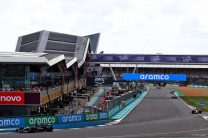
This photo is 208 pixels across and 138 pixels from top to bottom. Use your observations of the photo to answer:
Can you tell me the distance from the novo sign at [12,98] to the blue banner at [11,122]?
4.63 metres

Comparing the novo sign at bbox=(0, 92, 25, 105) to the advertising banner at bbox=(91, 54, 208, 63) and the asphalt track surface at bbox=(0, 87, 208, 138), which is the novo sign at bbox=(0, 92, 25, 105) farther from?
the advertising banner at bbox=(91, 54, 208, 63)

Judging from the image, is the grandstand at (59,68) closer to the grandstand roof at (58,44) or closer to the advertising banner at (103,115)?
the grandstand roof at (58,44)

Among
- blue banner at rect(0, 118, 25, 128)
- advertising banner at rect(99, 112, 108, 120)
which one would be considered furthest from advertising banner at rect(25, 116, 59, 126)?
advertising banner at rect(99, 112, 108, 120)

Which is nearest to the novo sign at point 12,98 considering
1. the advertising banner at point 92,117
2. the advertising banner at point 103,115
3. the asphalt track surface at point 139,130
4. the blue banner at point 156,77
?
the asphalt track surface at point 139,130

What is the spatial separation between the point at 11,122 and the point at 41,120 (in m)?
3.29

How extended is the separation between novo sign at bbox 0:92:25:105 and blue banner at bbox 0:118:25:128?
463 cm

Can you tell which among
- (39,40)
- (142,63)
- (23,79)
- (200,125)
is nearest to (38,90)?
(23,79)

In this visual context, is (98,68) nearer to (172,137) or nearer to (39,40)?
(39,40)

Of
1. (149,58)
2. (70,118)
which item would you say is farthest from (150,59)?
(70,118)

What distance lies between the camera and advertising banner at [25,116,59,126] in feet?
155

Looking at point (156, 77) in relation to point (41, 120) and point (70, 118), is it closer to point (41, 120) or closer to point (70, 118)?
point (70, 118)

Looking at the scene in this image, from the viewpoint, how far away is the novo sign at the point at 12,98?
166 ft

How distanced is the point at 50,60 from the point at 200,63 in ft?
363

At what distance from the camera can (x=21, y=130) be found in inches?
1743
